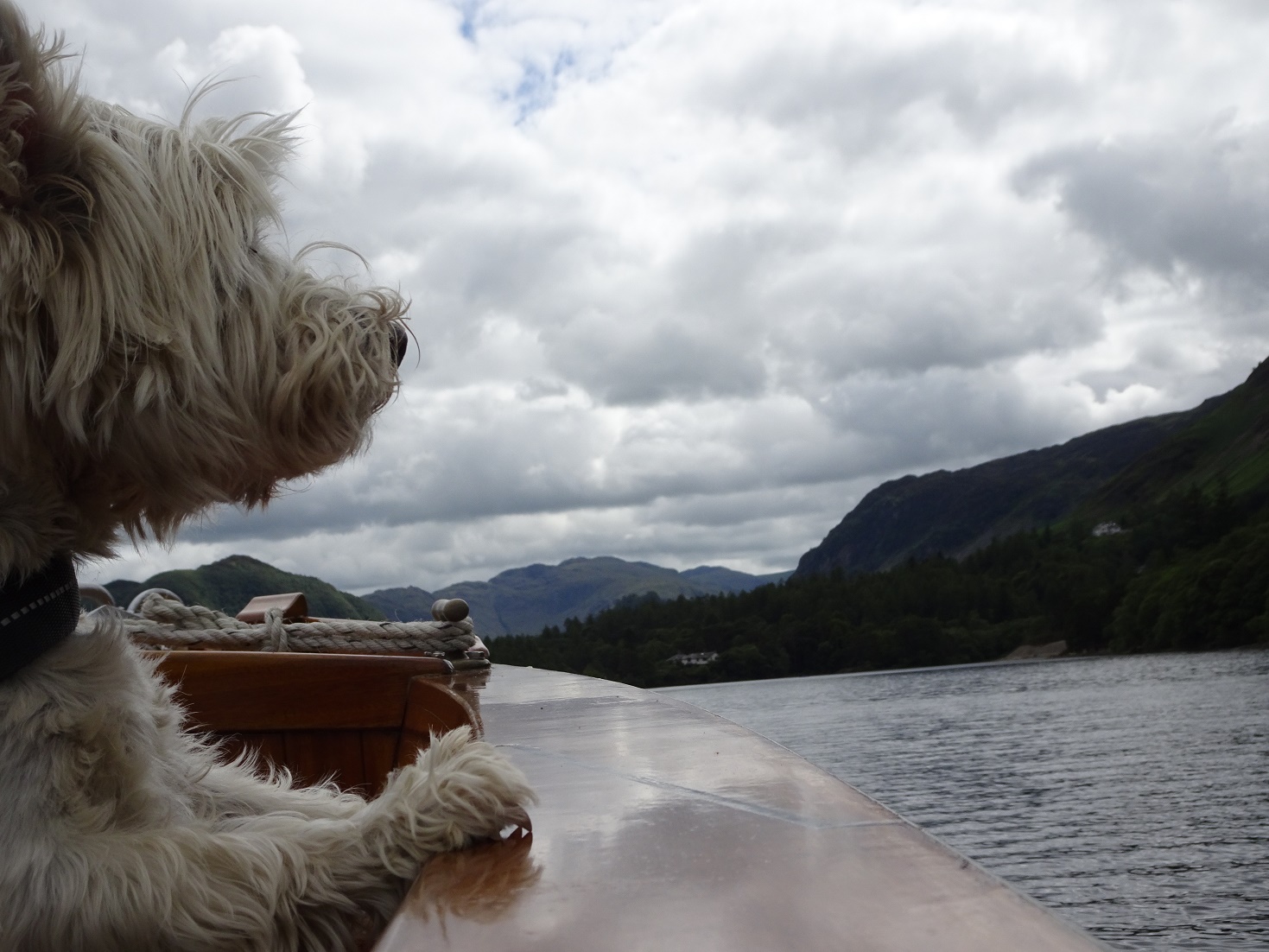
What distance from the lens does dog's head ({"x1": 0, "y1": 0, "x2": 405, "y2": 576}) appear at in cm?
270

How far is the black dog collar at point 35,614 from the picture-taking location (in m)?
2.52

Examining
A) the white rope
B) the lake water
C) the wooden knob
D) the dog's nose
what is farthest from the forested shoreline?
the dog's nose

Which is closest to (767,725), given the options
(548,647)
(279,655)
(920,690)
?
(920,690)

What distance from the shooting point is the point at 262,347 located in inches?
127

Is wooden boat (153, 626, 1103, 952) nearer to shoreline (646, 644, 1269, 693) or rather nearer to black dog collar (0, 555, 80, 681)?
black dog collar (0, 555, 80, 681)

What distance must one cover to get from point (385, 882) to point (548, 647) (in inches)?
4218

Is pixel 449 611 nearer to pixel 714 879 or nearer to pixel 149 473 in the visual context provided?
pixel 149 473

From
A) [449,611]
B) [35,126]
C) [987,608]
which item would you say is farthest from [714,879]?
[987,608]

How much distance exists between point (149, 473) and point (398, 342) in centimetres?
86

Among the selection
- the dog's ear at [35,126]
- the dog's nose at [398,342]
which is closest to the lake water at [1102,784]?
the dog's nose at [398,342]

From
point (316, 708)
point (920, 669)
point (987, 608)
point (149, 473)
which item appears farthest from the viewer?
point (987, 608)

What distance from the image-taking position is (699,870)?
1.87m

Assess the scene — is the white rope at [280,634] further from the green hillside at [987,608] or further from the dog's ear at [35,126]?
the green hillside at [987,608]

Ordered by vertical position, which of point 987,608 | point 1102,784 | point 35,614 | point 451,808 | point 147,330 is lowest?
point 1102,784
